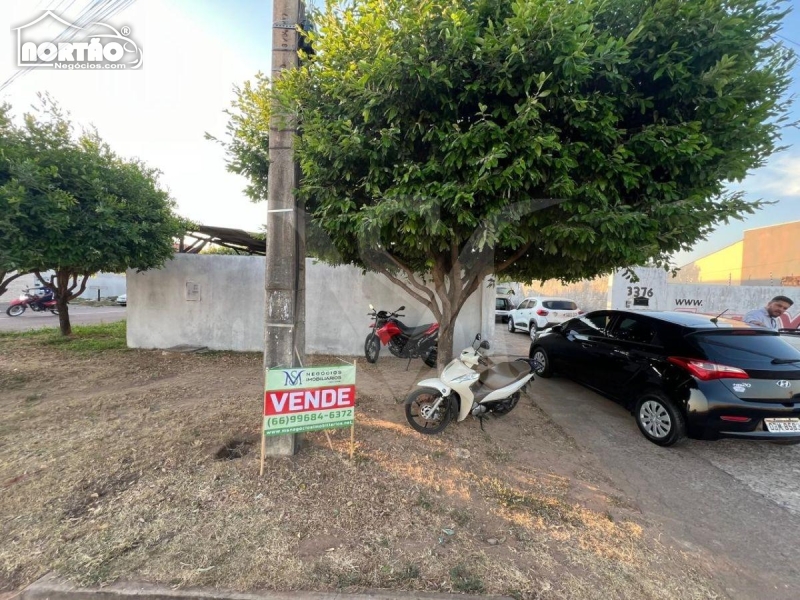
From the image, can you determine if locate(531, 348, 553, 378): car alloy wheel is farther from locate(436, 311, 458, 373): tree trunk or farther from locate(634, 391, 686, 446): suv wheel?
locate(436, 311, 458, 373): tree trunk

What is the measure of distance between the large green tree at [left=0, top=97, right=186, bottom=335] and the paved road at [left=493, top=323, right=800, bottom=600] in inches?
301

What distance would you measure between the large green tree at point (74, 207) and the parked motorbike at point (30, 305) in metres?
13.6

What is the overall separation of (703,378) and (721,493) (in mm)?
1046

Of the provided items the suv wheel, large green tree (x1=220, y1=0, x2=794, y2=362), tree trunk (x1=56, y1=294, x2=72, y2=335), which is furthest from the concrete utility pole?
tree trunk (x1=56, y1=294, x2=72, y2=335)

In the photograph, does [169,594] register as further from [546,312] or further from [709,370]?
[546,312]

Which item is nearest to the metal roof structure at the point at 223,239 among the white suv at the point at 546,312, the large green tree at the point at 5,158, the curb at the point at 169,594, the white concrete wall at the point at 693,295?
the large green tree at the point at 5,158

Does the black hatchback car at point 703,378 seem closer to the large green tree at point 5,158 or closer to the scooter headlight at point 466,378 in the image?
the scooter headlight at point 466,378

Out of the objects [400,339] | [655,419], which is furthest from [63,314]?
[655,419]

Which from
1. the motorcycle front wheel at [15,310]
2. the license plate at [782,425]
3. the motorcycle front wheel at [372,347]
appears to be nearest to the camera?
the license plate at [782,425]

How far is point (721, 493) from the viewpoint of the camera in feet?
9.94

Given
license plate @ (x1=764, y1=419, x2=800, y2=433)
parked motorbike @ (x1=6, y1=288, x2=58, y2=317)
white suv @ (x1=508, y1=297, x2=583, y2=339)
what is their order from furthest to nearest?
parked motorbike @ (x1=6, y1=288, x2=58, y2=317) → white suv @ (x1=508, y1=297, x2=583, y2=339) → license plate @ (x1=764, y1=419, x2=800, y2=433)

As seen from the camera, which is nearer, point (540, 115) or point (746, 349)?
point (540, 115)

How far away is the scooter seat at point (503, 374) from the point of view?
13.5 feet

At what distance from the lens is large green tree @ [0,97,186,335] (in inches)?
207
